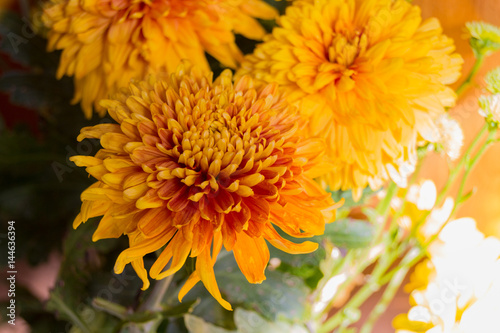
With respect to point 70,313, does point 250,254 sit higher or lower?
higher

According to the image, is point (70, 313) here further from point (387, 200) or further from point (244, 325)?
point (387, 200)

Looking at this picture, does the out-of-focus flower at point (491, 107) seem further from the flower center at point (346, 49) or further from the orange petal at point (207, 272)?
the orange petal at point (207, 272)

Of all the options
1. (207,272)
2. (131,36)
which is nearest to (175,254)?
(207,272)

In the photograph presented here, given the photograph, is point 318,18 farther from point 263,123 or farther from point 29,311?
point 29,311

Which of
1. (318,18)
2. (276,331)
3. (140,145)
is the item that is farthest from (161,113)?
(276,331)

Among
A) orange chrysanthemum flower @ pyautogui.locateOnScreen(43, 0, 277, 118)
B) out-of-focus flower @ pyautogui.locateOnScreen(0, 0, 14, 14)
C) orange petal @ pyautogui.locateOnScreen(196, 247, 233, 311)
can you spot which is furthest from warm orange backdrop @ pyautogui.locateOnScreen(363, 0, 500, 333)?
out-of-focus flower @ pyautogui.locateOnScreen(0, 0, 14, 14)

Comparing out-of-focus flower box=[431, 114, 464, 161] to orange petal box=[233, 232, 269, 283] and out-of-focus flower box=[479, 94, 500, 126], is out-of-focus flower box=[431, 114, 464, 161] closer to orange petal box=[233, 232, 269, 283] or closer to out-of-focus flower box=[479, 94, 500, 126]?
out-of-focus flower box=[479, 94, 500, 126]

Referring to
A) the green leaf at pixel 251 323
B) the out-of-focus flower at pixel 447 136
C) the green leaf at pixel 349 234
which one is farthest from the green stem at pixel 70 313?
the out-of-focus flower at pixel 447 136
